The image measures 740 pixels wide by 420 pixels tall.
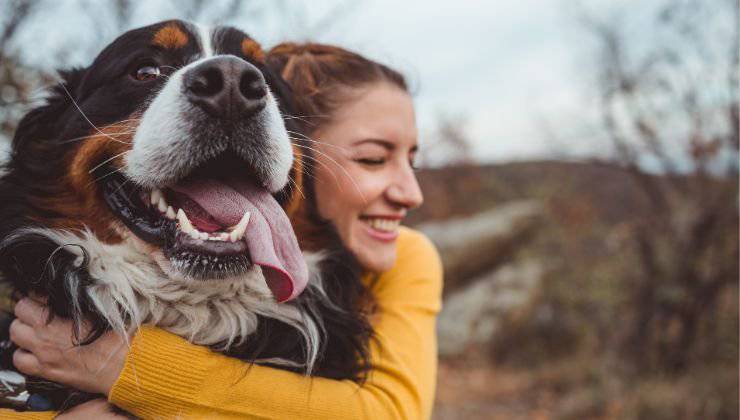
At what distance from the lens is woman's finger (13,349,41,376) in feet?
6.25

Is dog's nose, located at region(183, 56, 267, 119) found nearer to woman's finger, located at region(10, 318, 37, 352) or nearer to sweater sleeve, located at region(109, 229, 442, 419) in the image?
sweater sleeve, located at region(109, 229, 442, 419)

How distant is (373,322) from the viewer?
8.09 ft

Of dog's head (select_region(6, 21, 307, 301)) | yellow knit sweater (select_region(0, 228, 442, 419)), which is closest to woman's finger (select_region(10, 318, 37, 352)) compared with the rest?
yellow knit sweater (select_region(0, 228, 442, 419))

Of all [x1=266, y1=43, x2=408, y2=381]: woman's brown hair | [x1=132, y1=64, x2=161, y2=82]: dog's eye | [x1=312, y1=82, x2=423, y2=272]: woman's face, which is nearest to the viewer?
[x1=132, y1=64, x2=161, y2=82]: dog's eye

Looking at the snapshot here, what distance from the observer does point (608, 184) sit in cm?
1019

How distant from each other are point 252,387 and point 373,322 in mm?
702

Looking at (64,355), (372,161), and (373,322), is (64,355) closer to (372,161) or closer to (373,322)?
(373,322)

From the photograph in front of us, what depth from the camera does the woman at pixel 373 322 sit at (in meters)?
1.83

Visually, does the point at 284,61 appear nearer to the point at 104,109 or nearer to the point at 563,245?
the point at 104,109

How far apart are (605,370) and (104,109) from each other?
5069 millimetres

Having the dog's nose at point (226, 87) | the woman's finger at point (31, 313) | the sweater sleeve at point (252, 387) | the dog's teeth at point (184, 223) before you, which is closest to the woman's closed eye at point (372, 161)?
the sweater sleeve at point (252, 387)

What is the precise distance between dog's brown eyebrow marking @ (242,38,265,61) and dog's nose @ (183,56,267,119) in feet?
1.53

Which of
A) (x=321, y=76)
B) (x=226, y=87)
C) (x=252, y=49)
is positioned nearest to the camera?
(x=226, y=87)

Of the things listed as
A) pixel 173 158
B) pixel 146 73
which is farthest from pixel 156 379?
pixel 146 73
